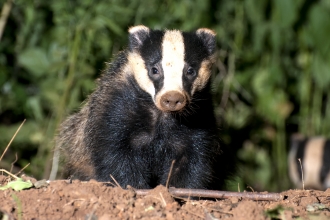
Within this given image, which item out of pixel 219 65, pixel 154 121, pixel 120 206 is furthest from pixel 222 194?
pixel 219 65

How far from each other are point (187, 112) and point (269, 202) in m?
0.98

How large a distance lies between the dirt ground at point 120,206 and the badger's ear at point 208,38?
145cm

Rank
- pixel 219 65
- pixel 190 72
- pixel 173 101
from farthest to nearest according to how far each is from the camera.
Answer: pixel 219 65 → pixel 190 72 → pixel 173 101

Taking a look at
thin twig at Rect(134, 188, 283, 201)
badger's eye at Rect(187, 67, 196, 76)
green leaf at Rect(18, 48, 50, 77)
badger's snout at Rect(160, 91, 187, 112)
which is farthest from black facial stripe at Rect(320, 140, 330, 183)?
thin twig at Rect(134, 188, 283, 201)

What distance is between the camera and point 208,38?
15.5ft

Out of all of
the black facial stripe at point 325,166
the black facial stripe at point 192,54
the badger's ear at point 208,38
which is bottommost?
the black facial stripe at point 325,166

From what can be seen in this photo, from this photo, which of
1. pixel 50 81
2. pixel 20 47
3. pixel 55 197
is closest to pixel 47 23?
pixel 20 47

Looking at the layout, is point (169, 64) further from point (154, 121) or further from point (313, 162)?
point (313, 162)

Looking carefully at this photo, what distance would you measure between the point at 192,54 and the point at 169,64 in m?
0.23

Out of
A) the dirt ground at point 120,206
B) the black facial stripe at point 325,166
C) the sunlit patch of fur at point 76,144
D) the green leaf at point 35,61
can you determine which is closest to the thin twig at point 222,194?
the dirt ground at point 120,206

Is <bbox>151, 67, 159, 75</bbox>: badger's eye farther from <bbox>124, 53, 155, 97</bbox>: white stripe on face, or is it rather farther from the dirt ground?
the dirt ground

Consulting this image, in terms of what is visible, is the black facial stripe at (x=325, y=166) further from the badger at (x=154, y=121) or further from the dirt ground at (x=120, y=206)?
the dirt ground at (x=120, y=206)

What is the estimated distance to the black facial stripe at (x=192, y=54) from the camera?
14.1ft

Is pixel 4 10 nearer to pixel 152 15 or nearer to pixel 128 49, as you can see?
pixel 152 15
